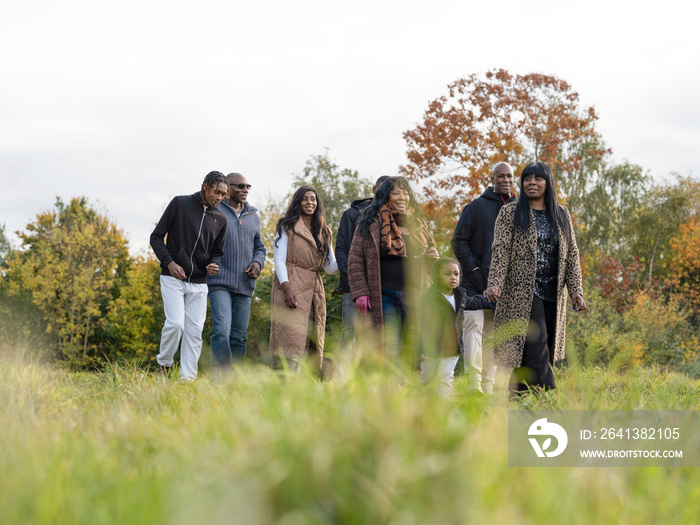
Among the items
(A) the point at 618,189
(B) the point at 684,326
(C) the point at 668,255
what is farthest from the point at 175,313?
(A) the point at 618,189

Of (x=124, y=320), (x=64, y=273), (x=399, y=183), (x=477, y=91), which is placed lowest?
(x=124, y=320)

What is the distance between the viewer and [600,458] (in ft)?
8.70

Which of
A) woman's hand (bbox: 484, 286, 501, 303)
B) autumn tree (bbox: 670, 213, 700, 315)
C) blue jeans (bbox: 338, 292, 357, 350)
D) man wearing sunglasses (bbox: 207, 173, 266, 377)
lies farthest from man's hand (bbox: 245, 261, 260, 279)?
autumn tree (bbox: 670, 213, 700, 315)

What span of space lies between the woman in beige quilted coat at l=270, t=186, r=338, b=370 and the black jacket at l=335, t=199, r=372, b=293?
274 millimetres

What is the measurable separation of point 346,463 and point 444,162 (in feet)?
70.4

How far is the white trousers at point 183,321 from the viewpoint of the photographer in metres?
6.79

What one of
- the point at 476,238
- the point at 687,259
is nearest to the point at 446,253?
the point at 476,238

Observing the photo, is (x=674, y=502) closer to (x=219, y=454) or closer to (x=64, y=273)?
(x=219, y=454)

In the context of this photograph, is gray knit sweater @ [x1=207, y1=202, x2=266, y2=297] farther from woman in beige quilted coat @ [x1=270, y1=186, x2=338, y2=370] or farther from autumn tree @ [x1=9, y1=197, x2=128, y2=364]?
autumn tree @ [x1=9, y1=197, x2=128, y2=364]

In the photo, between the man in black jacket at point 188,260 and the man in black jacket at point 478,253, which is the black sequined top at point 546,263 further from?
the man in black jacket at point 188,260

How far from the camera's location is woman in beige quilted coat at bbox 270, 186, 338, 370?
23.8ft

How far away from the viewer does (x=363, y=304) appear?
6.03 metres

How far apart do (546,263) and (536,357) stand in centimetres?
76

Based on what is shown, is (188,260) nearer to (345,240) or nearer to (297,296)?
(297,296)
